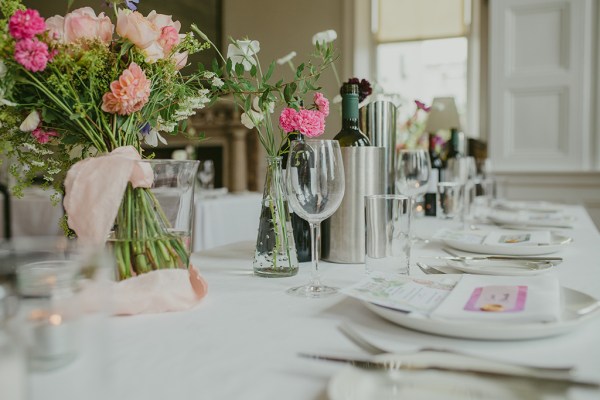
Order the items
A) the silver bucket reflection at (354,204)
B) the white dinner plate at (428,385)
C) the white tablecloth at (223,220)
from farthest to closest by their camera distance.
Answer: the white tablecloth at (223,220), the silver bucket reflection at (354,204), the white dinner plate at (428,385)

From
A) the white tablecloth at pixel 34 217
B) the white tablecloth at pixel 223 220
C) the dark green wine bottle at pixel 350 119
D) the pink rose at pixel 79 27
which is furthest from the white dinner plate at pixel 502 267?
the white tablecloth at pixel 34 217

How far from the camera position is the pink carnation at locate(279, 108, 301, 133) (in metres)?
0.95

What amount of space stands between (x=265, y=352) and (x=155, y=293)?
0.21 metres

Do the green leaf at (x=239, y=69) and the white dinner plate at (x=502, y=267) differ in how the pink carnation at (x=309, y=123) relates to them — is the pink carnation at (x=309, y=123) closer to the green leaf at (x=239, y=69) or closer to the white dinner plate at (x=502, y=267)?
the green leaf at (x=239, y=69)

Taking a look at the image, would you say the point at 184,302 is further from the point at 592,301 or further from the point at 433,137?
the point at 433,137

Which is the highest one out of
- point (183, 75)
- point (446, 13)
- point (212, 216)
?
point (446, 13)

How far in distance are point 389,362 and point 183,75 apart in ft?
2.14

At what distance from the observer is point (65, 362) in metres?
0.38

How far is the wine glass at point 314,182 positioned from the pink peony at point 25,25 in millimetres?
374

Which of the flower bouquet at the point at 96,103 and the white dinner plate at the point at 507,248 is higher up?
the flower bouquet at the point at 96,103

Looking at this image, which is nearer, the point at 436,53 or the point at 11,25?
the point at 11,25

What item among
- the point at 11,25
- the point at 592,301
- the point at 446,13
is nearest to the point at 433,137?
the point at 592,301

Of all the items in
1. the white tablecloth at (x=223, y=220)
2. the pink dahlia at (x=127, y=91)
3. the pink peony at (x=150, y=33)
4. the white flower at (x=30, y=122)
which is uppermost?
the pink peony at (x=150, y=33)

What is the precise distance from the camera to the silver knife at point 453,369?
1.41 ft
